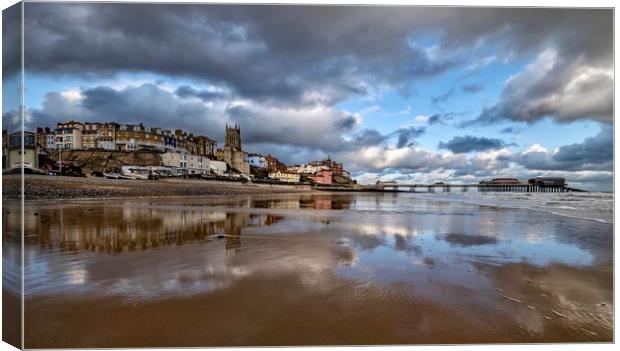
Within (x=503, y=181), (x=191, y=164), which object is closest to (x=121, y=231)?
(x=503, y=181)

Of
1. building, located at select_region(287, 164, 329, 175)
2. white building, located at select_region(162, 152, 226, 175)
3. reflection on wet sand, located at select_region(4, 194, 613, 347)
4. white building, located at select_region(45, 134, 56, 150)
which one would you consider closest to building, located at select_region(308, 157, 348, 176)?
building, located at select_region(287, 164, 329, 175)

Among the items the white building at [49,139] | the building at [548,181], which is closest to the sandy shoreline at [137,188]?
the white building at [49,139]

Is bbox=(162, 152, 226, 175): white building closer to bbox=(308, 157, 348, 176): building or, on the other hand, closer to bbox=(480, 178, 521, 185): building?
bbox=(308, 157, 348, 176): building

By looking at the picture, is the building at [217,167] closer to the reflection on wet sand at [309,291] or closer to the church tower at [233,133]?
the church tower at [233,133]

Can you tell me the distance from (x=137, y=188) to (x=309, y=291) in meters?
14.8

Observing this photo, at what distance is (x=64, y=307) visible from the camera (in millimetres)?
2412

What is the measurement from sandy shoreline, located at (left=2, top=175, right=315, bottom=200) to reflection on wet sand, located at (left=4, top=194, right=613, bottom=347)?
6.76 meters

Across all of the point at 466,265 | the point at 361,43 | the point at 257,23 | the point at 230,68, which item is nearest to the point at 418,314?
the point at 466,265

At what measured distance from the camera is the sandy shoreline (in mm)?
11077

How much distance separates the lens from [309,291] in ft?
8.82

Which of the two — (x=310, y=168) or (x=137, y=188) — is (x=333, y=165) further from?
(x=137, y=188)

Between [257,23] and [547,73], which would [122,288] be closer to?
[257,23]

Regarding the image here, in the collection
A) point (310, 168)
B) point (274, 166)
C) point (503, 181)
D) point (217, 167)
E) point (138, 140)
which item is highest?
point (138, 140)

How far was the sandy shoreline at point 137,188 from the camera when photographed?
11.1 metres
